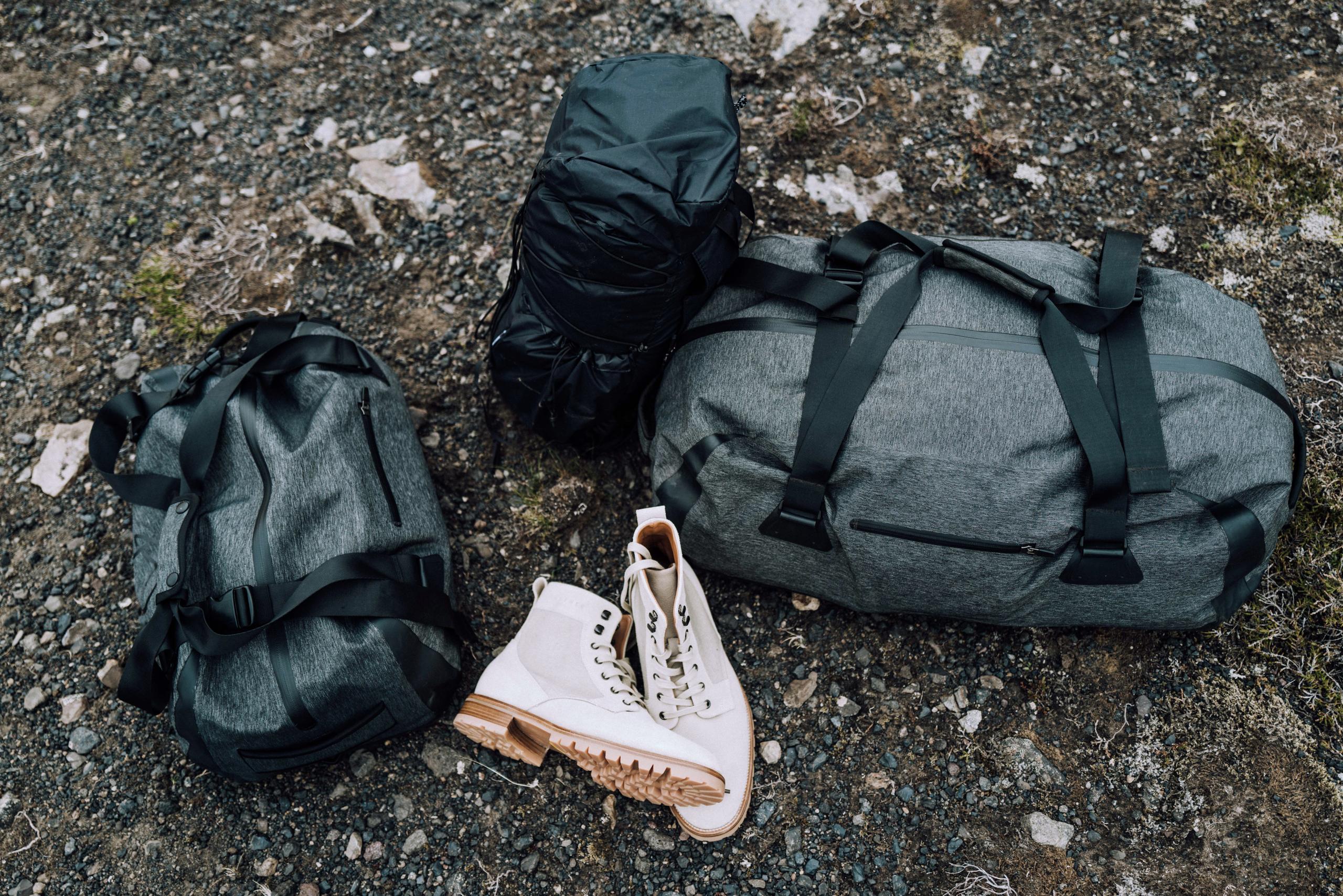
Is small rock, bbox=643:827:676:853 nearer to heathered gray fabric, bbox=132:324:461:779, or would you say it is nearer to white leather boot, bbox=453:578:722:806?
white leather boot, bbox=453:578:722:806

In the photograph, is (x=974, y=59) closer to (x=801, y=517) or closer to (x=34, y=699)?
(x=801, y=517)

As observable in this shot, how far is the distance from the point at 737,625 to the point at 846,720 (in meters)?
0.48

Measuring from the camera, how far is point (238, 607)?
228 cm

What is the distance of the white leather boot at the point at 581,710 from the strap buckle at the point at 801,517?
24.4 inches

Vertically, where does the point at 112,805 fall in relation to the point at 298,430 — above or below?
below

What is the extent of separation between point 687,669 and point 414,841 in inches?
41.5

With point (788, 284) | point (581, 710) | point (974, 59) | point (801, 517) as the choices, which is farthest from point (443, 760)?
point (974, 59)

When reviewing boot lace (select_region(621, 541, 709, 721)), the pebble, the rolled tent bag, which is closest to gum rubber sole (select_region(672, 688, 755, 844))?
boot lace (select_region(621, 541, 709, 721))

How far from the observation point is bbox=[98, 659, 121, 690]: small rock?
2818 millimetres

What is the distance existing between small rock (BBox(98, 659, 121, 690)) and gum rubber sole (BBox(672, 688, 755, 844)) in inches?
79.0

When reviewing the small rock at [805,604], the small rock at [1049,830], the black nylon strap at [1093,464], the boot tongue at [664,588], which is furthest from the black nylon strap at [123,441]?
the small rock at [1049,830]

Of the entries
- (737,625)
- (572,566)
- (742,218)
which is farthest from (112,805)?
(742,218)

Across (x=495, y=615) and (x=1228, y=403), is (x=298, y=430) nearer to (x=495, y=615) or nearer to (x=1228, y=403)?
(x=495, y=615)

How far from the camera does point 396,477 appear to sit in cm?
266
